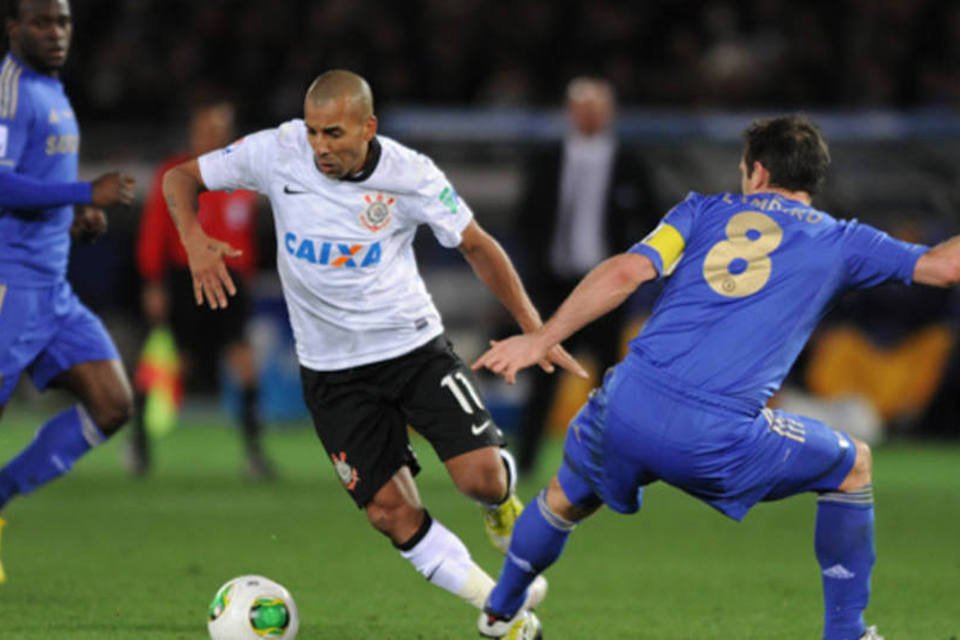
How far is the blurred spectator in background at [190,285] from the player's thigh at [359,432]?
519cm

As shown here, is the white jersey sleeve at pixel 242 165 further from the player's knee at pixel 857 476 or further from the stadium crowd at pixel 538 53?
the stadium crowd at pixel 538 53

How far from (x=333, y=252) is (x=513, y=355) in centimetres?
119

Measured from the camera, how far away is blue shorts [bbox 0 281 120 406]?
7.15 m

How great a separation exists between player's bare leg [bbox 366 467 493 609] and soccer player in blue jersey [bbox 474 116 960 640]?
0.68 meters

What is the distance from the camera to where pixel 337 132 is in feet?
→ 19.0

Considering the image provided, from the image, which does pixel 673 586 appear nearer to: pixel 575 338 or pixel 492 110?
pixel 575 338

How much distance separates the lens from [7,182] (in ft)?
22.8

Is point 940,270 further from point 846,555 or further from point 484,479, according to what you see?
point 484,479

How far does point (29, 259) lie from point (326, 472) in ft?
16.6

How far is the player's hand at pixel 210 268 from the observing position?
18.8 feet

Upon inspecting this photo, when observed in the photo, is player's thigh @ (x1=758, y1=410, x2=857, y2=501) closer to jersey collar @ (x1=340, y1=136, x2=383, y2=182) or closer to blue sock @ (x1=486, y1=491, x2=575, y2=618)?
blue sock @ (x1=486, y1=491, x2=575, y2=618)

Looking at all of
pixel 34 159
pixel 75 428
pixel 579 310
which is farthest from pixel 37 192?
pixel 579 310

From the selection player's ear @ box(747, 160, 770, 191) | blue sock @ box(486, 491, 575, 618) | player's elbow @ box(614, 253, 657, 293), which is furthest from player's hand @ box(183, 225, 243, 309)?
player's ear @ box(747, 160, 770, 191)

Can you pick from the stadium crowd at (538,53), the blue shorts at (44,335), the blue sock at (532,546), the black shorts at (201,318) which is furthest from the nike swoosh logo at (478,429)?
the stadium crowd at (538,53)
